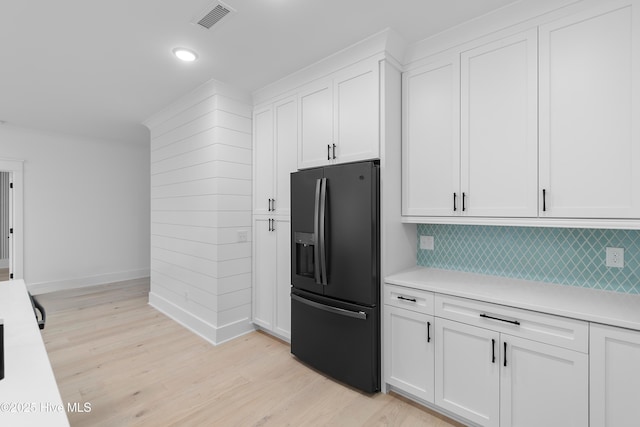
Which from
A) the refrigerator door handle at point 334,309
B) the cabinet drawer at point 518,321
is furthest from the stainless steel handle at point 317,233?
the cabinet drawer at point 518,321

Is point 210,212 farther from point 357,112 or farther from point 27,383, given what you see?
point 27,383

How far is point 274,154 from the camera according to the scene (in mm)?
3164

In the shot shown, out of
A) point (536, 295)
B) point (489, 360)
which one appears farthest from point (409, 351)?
point (536, 295)

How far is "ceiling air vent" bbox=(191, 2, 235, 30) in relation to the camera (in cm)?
197

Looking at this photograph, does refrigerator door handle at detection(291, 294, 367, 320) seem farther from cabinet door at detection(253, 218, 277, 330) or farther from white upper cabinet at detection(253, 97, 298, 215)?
white upper cabinet at detection(253, 97, 298, 215)

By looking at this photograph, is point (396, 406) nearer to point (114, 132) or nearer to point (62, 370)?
point (62, 370)

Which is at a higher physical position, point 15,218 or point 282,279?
point 15,218

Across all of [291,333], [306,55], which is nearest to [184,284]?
[291,333]

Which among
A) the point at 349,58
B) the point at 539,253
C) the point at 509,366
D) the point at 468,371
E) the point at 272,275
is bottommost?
the point at 468,371

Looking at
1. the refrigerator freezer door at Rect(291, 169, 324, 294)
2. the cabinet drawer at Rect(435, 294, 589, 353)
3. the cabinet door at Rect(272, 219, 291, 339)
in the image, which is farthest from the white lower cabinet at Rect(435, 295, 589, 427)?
the cabinet door at Rect(272, 219, 291, 339)

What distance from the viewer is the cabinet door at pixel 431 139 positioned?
2201 mm

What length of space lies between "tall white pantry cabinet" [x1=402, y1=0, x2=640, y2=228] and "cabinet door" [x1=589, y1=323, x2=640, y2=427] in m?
0.60

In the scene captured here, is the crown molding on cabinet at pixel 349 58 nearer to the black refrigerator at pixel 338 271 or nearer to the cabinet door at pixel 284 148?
the cabinet door at pixel 284 148

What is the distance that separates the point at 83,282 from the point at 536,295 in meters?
6.64
